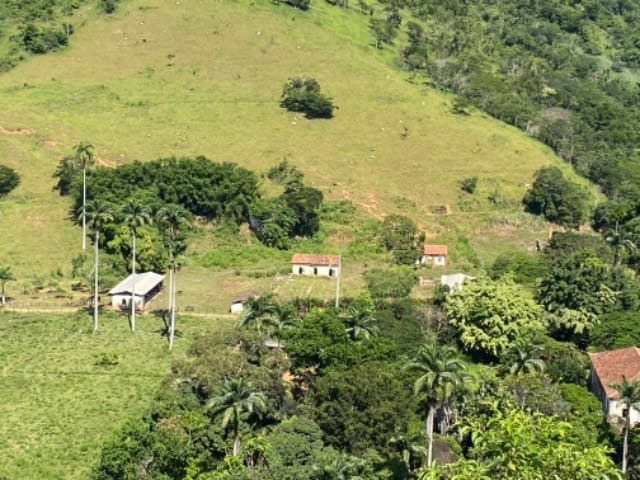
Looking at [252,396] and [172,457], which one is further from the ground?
[252,396]

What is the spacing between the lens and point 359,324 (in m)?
60.0

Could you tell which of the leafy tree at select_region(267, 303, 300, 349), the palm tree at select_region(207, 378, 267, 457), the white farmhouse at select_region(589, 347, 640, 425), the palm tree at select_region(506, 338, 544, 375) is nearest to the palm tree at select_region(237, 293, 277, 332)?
the leafy tree at select_region(267, 303, 300, 349)

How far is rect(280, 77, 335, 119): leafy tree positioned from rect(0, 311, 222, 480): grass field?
191 feet

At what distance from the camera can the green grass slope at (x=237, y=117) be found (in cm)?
10838

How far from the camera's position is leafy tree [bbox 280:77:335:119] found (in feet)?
415

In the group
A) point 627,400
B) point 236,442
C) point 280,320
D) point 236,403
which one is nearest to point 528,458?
point 236,403

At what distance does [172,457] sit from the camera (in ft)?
149

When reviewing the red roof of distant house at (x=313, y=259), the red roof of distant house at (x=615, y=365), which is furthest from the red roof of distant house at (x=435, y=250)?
the red roof of distant house at (x=615, y=365)

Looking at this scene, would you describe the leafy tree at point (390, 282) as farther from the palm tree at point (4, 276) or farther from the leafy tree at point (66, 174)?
the leafy tree at point (66, 174)

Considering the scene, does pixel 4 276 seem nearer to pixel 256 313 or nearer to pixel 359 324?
pixel 256 313

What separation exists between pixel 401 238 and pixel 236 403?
5344 cm

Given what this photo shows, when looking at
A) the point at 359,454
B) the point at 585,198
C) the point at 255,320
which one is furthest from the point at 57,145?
the point at 359,454

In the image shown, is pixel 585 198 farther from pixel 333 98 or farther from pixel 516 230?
pixel 333 98

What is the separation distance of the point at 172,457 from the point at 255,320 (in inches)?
647
